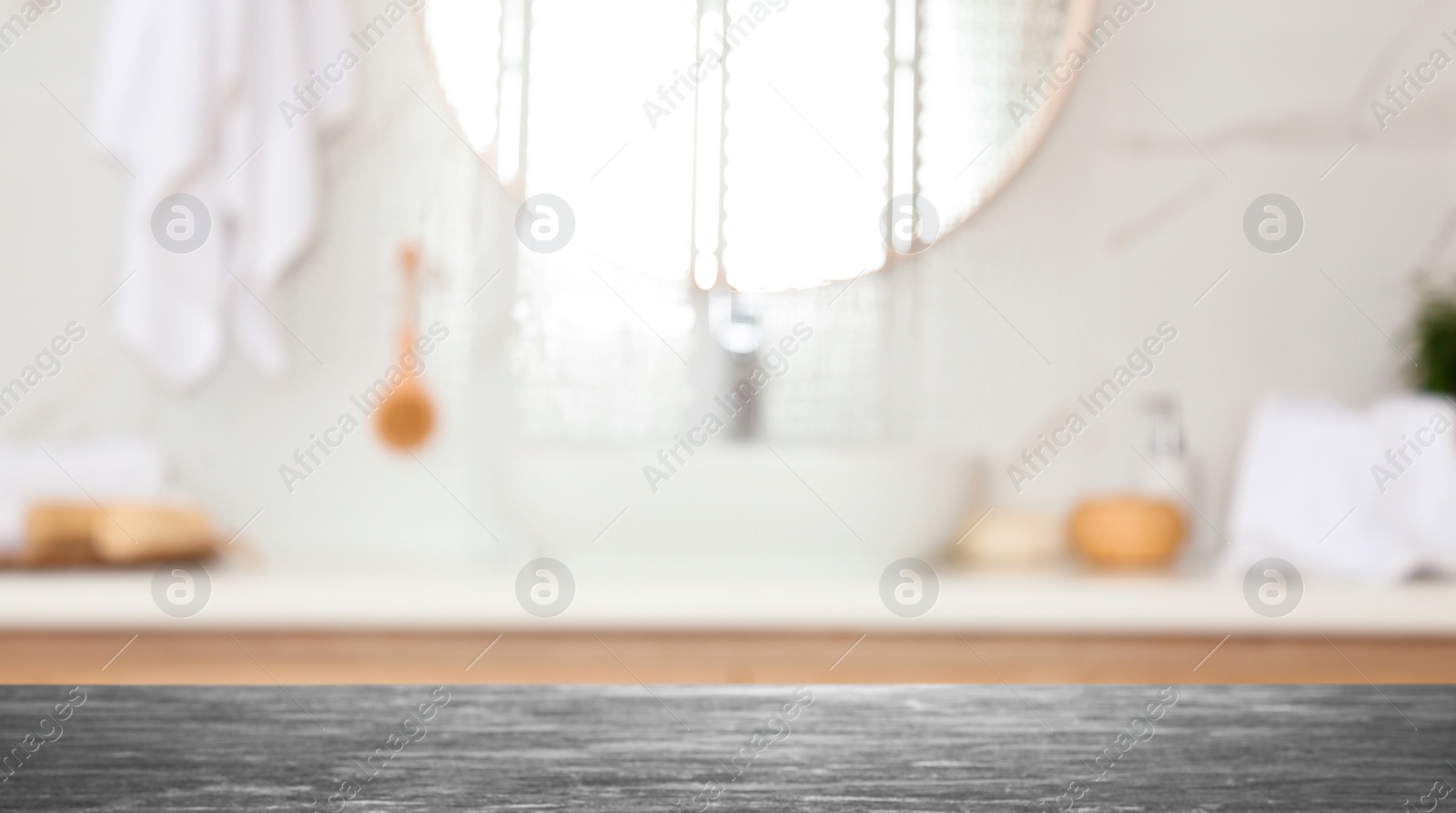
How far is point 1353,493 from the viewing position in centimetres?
75

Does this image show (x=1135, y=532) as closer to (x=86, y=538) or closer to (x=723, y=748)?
(x=723, y=748)

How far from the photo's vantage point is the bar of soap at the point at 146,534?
598 mm

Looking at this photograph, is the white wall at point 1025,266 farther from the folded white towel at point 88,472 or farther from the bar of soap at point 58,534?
the bar of soap at point 58,534

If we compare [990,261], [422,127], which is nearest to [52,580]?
[422,127]

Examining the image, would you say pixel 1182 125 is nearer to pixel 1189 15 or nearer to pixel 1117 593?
pixel 1189 15

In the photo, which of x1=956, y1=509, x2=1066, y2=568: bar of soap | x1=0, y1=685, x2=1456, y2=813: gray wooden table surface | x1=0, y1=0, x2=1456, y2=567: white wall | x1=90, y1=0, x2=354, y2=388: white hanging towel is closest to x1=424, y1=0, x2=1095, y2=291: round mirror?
x1=0, y1=0, x2=1456, y2=567: white wall

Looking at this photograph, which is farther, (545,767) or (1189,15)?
(1189,15)

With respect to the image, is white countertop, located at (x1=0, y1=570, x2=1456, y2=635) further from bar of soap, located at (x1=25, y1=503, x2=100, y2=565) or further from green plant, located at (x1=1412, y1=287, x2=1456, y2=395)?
green plant, located at (x1=1412, y1=287, x2=1456, y2=395)

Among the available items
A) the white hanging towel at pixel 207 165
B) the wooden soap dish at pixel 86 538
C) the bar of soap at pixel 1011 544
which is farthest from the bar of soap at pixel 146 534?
the bar of soap at pixel 1011 544

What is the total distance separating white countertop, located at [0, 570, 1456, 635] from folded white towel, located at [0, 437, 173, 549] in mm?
269

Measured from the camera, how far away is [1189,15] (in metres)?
0.96

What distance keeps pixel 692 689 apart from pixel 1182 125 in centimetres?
78

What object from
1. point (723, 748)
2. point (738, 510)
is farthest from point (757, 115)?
point (723, 748)

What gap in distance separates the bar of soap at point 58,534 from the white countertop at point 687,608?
0.06 meters
